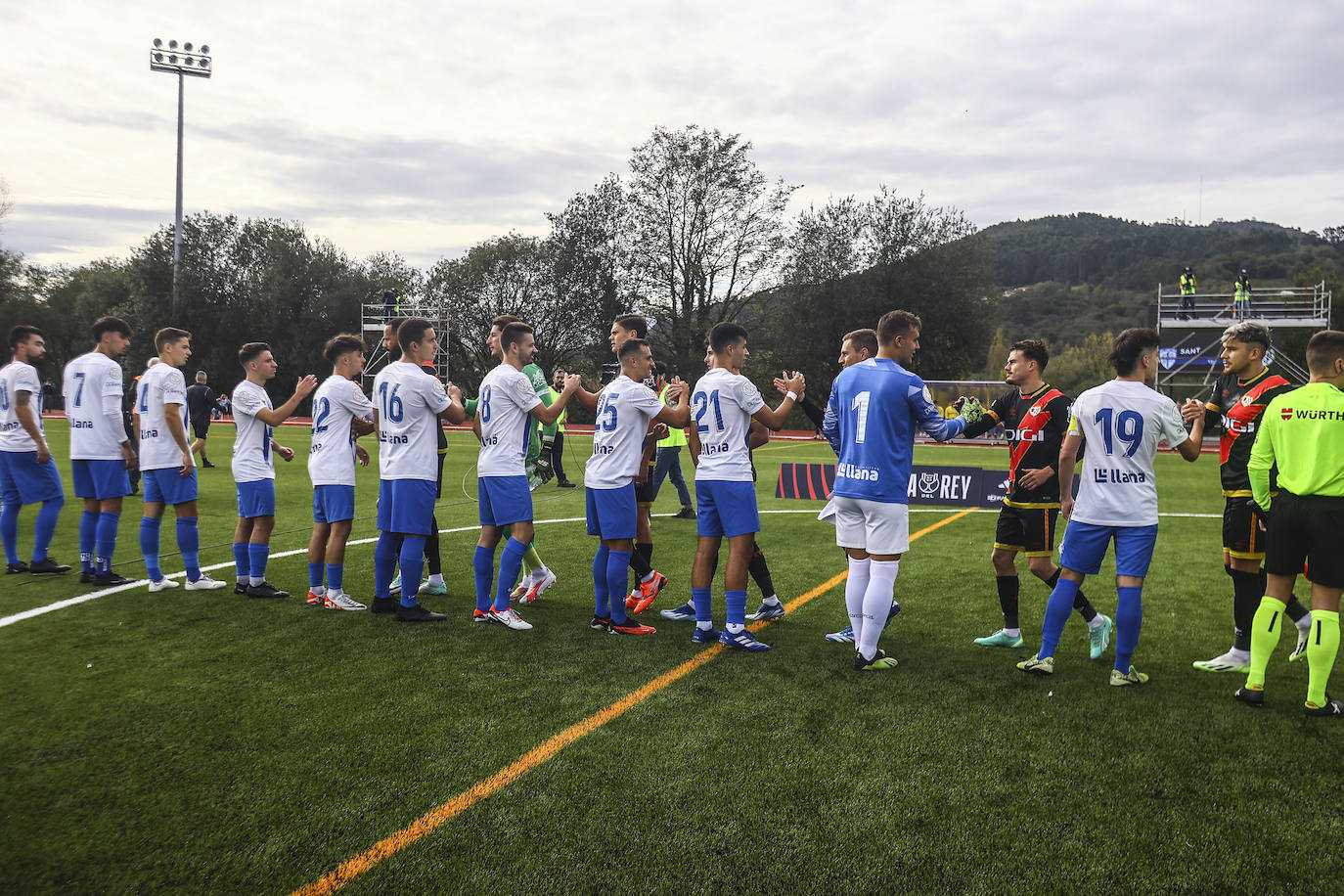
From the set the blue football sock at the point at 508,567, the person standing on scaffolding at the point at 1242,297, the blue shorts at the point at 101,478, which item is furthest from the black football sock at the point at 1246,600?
the person standing on scaffolding at the point at 1242,297

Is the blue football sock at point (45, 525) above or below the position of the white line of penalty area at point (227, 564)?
above

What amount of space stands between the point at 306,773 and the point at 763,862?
2043mm

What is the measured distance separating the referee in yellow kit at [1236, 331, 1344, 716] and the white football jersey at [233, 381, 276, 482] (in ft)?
22.9

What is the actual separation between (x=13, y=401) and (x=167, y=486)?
5.96 feet

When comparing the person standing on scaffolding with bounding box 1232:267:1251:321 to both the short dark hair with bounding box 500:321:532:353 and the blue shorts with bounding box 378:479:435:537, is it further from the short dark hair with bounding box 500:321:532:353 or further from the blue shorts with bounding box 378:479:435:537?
the blue shorts with bounding box 378:479:435:537

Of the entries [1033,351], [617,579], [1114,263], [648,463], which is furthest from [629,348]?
[1114,263]

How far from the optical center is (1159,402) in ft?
14.9

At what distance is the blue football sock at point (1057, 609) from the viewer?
4680 millimetres

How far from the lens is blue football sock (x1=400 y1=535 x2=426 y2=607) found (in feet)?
19.0

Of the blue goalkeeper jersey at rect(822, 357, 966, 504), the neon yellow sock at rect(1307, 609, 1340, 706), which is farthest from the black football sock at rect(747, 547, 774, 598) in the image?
the neon yellow sock at rect(1307, 609, 1340, 706)

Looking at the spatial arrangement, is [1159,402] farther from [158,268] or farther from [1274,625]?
[158,268]

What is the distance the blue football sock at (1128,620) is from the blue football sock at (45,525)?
28.6 feet

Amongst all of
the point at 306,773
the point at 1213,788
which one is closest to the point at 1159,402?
the point at 1213,788

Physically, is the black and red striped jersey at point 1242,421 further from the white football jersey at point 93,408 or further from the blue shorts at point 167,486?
the white football jersey at point 93,408
